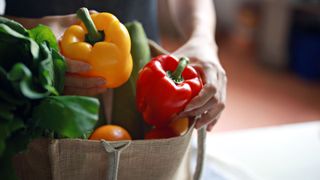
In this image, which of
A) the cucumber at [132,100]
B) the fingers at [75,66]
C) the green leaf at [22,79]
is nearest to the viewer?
the green leaf at [22,79]

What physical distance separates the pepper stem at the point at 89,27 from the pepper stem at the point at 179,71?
113 mm

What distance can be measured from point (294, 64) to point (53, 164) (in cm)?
249

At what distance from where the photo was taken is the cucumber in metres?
0.69

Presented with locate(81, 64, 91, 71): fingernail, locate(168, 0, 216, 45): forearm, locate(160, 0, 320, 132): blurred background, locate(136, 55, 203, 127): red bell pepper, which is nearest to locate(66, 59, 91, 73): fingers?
locate(81, 64, 91, 71): fingernail

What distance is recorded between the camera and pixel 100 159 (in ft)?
1.74

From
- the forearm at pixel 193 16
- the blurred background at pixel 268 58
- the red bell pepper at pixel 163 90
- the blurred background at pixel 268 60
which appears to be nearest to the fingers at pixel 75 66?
the red bell pepper at pixel 163 90

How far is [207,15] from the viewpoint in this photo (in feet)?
3.08

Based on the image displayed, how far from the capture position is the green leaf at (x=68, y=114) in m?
0.43

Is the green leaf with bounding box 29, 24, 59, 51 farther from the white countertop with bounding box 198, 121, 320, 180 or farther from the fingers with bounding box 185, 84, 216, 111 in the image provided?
the white countertop with bounding box 198, 121, 320, 180

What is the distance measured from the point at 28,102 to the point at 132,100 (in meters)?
0.26

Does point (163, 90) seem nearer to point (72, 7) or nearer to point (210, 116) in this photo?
point (210, 116)

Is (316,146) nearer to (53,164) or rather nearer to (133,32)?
(133,32)

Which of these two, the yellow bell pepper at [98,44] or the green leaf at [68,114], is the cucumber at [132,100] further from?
the green leaf at [68,114]

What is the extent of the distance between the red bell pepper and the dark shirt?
0.15 m
